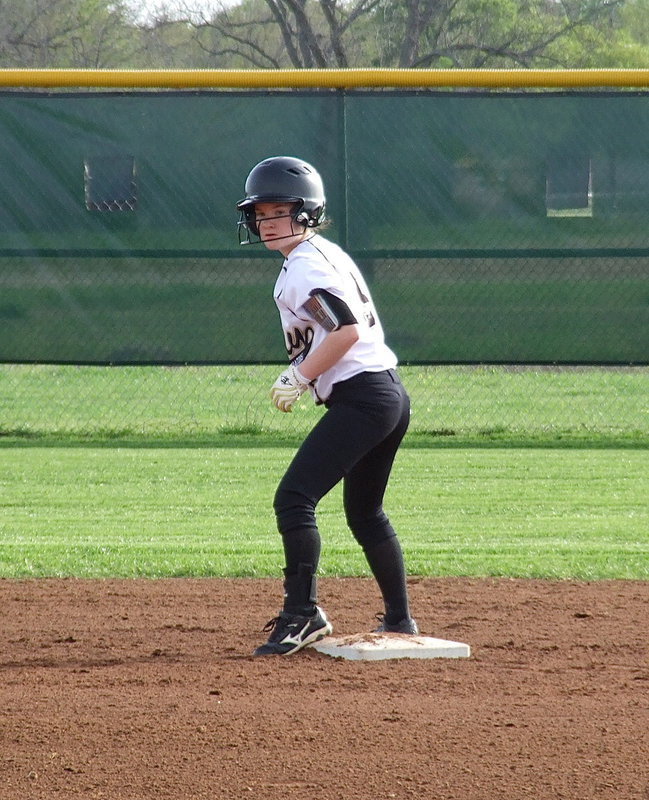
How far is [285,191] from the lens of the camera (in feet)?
14.5

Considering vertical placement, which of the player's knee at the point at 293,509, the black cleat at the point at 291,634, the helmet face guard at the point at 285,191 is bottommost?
the black cleat at the point at 291,634

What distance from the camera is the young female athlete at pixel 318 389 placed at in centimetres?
430

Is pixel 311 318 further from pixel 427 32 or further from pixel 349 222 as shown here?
pixel 427 32

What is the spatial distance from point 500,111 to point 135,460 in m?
4.01

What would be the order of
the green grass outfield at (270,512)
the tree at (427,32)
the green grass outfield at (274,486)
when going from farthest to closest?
1. the tree at (427,32)
2. the green grass outfield at (274,486)
3. the green grass outfield at (270,512)

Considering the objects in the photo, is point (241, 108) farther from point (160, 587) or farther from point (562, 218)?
point (160, 587)

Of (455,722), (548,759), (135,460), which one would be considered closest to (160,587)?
(455,722)

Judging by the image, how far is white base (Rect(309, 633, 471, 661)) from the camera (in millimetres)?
4484

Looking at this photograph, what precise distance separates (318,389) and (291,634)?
0.91 m

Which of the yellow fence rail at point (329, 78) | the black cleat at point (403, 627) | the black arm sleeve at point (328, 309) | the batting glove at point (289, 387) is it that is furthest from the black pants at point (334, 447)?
the yellow fence rail at point (329, 78)

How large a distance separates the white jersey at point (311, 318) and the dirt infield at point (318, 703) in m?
1.08

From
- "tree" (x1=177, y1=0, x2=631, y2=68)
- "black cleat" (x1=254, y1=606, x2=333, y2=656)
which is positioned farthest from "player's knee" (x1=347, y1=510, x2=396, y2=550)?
"tree" (x1=177, y1=0, x2=631, y2=68)

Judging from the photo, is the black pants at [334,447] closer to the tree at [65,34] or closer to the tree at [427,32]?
the tree at [427,32]

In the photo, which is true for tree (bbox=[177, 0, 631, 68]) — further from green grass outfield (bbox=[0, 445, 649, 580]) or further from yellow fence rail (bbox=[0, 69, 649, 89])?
green grass outfield (bbox=[0, 445, 649, 580])
